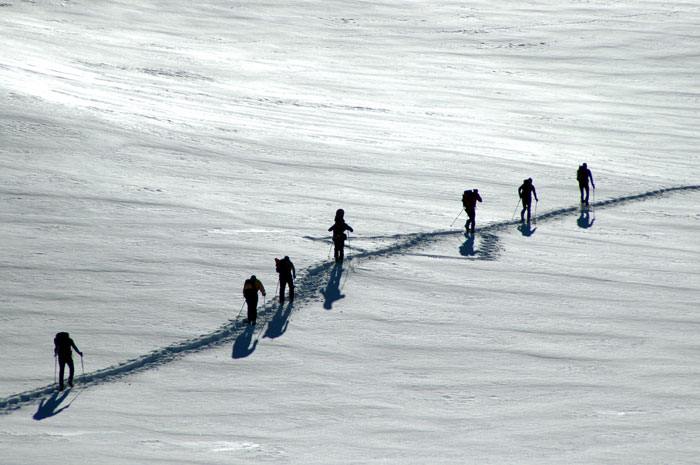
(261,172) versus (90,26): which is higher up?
(90,26)

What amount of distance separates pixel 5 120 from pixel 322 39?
22002 millimetres

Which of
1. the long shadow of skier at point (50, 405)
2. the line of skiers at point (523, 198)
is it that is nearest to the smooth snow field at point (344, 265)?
the long shadow of skier at point (50, 405)

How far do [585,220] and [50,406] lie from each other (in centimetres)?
1253

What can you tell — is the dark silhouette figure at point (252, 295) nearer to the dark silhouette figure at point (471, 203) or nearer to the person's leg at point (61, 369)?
the person's leg at point (61, 369)

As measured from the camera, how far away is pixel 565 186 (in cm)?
2161

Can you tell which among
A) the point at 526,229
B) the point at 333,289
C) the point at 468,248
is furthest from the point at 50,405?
the point at 526,229

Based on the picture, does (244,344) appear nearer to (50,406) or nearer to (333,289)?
(333,289)

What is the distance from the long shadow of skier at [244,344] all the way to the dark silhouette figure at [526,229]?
24.1 feet

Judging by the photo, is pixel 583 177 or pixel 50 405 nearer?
pixel 50 405

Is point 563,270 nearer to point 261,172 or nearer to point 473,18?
point 261,172

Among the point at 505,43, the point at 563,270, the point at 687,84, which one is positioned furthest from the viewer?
the point at 505,43

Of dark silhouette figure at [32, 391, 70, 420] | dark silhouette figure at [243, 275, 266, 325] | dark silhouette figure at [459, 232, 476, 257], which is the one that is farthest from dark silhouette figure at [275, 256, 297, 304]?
dark silhouette figure at [459, 232, 476, 257]

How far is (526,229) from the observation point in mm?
17656

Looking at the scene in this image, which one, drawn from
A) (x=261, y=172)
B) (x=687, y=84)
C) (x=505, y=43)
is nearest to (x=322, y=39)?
(x=505, y=43)
